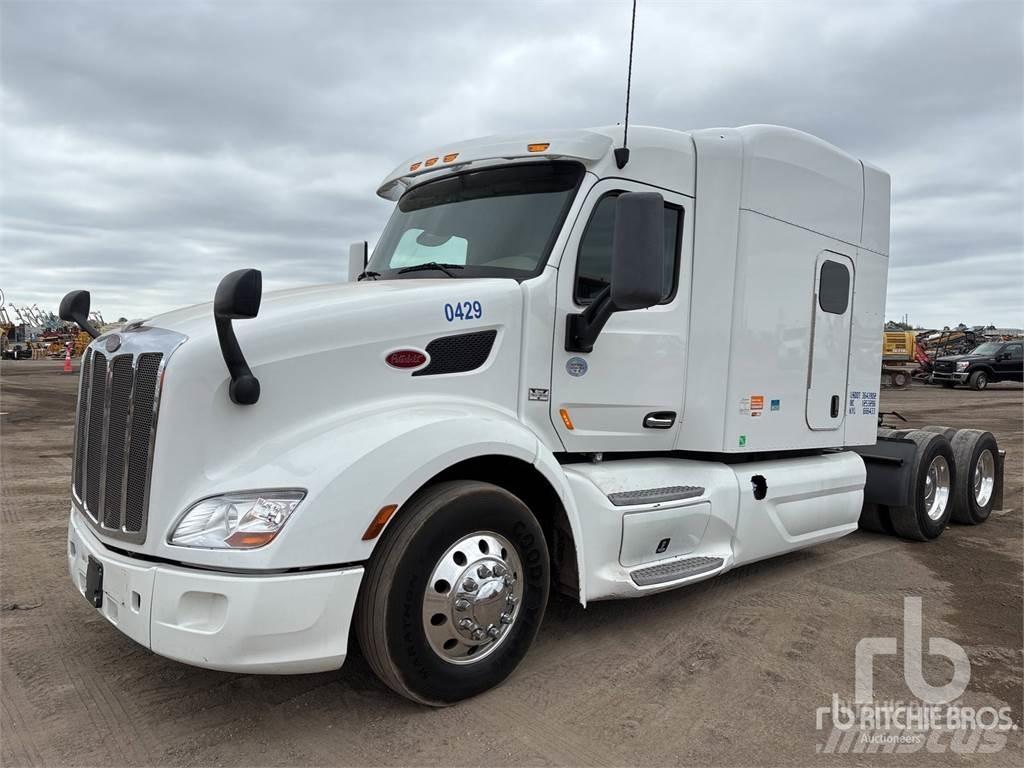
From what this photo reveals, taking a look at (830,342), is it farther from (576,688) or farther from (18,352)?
(18,352)

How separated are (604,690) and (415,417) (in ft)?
5.36

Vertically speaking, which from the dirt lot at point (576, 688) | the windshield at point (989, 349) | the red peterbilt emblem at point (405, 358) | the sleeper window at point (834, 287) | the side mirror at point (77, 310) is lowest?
the dirt lot at point (576, 688)

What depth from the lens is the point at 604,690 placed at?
3.68 m

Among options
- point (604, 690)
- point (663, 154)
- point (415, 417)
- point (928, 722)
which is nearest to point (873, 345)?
point (663, 154)

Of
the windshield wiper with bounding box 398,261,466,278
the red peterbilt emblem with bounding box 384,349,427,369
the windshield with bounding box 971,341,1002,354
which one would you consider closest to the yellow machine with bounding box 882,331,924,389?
the windshield with bounding box 971,341,1002,354

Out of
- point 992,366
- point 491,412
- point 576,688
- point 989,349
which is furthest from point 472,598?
point 989,349

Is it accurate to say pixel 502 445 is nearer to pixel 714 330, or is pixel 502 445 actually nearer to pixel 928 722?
pixel 714 330

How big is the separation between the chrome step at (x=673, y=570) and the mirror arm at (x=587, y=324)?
1.32 meters

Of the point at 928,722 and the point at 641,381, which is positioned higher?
the point at 641,381

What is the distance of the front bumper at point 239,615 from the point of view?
288 cm

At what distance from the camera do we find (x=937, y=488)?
→ 7430mm

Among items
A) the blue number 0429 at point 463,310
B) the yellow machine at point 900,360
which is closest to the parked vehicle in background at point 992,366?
the yellow machine at point 900,360

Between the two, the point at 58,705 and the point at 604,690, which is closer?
the point at 58,705

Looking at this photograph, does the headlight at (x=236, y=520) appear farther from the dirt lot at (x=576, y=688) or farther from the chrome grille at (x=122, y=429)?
the dirt lot at (x=576, y=688)
